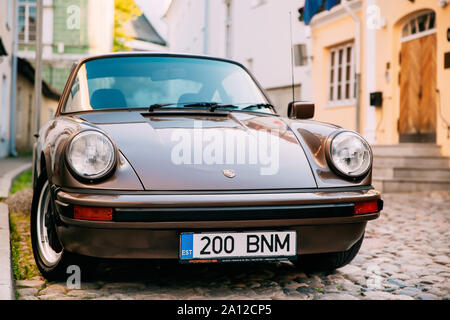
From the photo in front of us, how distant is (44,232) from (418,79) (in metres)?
9.19

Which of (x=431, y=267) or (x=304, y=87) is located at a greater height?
(x=304, y=87)

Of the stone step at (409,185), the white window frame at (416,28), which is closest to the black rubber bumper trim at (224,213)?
the stone step at (409,185)

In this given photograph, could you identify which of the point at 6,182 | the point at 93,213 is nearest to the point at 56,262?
the point at 93,213

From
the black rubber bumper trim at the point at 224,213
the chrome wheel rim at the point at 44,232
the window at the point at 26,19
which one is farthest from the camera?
the window at the point at 26,19

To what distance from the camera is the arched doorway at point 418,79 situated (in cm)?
1056

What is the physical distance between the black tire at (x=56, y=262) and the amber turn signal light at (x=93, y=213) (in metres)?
0.38

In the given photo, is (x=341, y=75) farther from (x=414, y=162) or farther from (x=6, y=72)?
(x=6, y=72)

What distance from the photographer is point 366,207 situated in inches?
120

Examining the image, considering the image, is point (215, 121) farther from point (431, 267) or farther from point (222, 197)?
point (431, 267)

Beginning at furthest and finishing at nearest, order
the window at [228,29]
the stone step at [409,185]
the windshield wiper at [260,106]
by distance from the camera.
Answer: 1. the window at [228,29]
2. the stone step at [409,185]
3. the windshield wiper at [260,106]

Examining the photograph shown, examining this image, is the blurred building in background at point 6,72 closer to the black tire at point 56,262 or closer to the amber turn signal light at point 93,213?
the black tire at point 56,262

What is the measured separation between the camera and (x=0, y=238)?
12.5ft
